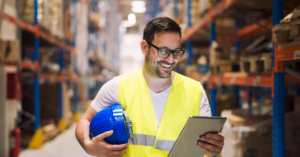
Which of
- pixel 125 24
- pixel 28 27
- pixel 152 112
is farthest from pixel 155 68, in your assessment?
pixel 125 24

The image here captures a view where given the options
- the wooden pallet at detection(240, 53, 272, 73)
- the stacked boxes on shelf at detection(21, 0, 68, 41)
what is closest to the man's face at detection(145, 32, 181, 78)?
the wooden pallet at detection(240, 53, 272, 73)

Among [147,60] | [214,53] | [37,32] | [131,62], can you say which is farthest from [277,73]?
[131,62]

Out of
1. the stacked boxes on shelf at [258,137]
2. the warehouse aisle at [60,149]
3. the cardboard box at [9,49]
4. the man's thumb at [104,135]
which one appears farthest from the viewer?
the warehouse aisle at [60,149]

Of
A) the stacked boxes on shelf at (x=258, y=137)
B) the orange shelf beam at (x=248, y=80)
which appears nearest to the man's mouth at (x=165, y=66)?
the orange shelf beam at (x=248, y=80)

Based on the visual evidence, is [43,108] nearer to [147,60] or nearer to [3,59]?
[3,59]

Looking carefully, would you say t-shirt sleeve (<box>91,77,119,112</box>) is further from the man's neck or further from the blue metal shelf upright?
the blue metal shelf upright

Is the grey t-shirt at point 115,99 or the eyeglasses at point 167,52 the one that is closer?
the eyeglasses at point 167,52

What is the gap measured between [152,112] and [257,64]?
157cm

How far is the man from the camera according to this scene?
172 cm

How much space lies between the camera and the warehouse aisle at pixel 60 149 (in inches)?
187

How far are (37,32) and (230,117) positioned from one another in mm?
4158

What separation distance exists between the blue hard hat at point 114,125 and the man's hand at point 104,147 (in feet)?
0.14

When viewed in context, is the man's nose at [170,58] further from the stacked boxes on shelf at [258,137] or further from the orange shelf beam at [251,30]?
the orange shelf beam at [251,30]

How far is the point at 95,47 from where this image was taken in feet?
38.1
